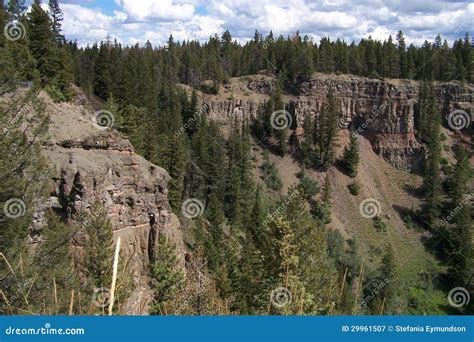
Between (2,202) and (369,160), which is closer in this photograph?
Answer: (2,202)

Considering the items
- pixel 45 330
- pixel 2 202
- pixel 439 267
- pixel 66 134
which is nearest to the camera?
pixel 45 330

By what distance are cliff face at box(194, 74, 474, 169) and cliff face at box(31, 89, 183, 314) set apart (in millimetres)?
60569

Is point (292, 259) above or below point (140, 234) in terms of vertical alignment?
above

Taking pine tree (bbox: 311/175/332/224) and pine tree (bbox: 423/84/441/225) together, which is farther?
pine tree (bbox: 423/84/441/225)

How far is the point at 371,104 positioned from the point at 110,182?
256ft

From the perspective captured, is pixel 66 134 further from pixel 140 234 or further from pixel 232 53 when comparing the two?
pixel 232 53

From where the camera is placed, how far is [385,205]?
90.8m

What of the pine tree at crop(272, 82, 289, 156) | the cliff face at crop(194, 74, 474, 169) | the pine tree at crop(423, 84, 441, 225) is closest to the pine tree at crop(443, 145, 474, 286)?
the pine tree at crop(423, 84, 441, 225)

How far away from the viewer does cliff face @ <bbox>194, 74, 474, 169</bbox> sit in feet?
330

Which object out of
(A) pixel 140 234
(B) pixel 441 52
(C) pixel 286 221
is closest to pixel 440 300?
(A) pixel 140 234

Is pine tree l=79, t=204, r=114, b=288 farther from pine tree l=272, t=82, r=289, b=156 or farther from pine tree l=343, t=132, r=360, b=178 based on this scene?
pine tree l=343, t=132, r=360, b=178

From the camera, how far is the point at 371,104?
10362cm

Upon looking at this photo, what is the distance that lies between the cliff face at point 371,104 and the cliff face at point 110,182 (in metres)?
60.6

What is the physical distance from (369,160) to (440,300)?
38.8 m
